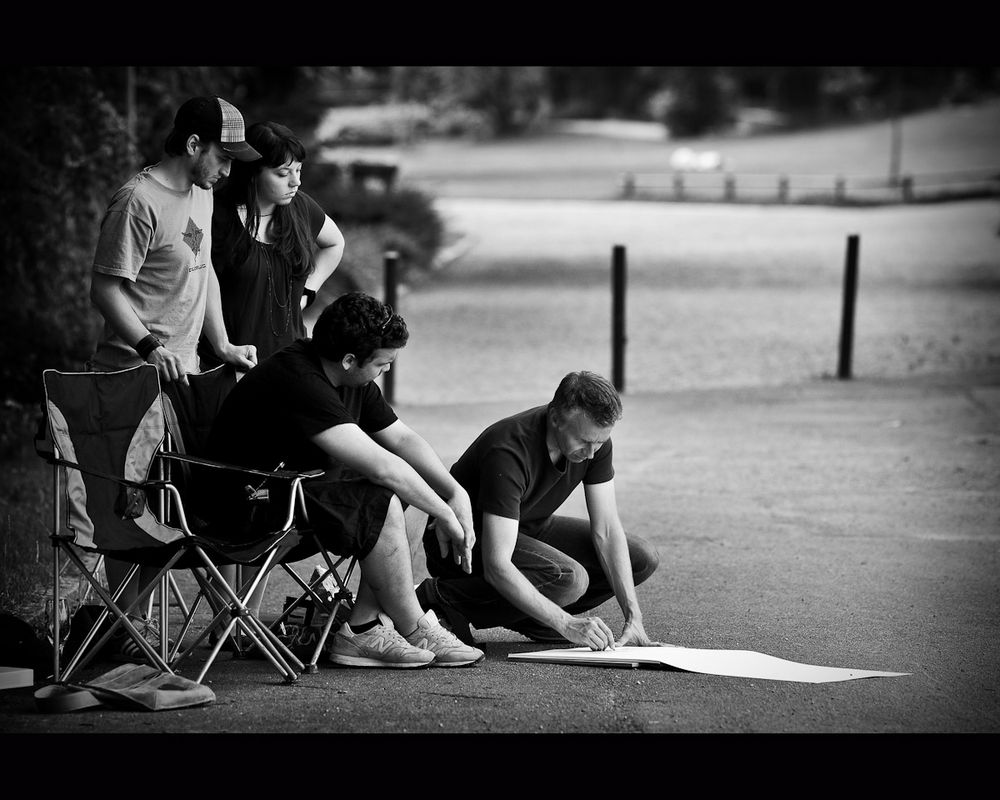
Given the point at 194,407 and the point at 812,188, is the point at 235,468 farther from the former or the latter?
the point at 812,188

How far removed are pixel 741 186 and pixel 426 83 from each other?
1259 inches

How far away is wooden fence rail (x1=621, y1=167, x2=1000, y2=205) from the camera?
130ft

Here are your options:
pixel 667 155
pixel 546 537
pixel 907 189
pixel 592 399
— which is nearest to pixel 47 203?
pixel 546 537

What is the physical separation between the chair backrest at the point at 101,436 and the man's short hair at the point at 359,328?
0.59m

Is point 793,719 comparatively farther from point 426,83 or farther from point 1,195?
→ point 426,83

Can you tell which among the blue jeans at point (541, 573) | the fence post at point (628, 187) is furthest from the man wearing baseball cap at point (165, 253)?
the fence post at point (628, 187)

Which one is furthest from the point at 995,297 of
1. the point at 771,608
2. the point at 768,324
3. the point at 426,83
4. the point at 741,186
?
the point at 426,83

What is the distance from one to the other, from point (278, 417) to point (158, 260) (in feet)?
2.98

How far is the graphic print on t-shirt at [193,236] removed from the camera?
5402 millimetres

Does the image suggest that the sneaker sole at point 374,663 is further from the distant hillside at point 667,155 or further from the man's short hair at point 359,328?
the distant hillside at point 667,155

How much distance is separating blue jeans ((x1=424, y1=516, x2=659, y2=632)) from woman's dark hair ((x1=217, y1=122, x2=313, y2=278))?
1.32 m

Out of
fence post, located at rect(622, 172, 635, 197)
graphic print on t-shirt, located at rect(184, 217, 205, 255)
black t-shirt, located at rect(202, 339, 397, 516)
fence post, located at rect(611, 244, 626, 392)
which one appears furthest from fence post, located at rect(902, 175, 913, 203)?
black t-shirt, located at rect(202, 339, 397, 516)

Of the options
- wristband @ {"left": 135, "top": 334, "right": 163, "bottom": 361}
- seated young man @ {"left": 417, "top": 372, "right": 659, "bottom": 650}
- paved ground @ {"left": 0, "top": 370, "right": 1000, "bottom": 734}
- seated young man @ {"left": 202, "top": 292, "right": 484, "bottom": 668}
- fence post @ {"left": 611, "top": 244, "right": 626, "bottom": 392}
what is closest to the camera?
paved ground @ {"left": 0, "top": 370, "right": 1000, "bottom": 734}

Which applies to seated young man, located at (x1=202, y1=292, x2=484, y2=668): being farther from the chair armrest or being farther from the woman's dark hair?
the woman's dark hair
